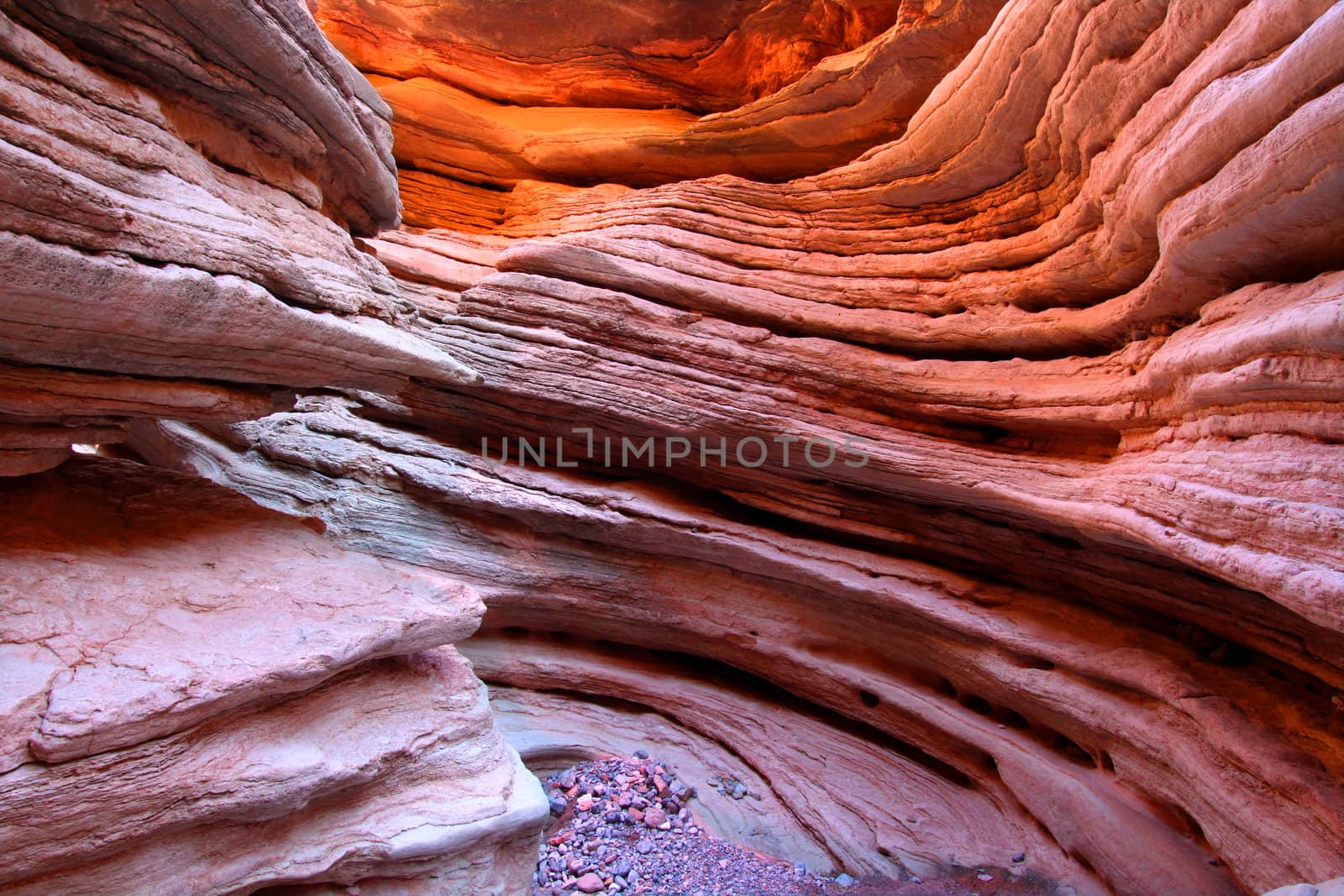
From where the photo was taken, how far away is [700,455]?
17.6 ft

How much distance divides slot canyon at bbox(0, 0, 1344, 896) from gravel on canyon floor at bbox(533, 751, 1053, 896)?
7 centimetres

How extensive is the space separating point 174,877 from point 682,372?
397 cm

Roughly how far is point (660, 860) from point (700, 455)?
2.70 m

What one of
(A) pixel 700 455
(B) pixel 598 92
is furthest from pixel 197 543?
(B) pixel 598 92

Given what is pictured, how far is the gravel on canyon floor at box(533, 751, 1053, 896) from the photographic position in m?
3.82

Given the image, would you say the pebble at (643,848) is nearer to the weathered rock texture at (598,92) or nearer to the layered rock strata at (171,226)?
the layered rock strata at (171,226)

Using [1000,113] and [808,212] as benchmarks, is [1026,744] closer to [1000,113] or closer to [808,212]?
[1000,113]

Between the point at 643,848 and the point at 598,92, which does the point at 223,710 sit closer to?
the point at 643,848

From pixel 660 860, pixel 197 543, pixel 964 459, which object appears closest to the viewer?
pixel 197 543

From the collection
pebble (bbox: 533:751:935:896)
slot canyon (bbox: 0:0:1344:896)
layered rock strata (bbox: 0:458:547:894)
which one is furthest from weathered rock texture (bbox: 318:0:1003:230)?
pebble (bbox: 533:751:935:896)

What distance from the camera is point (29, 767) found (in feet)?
7.07

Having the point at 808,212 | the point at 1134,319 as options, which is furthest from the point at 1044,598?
the point at 808,212

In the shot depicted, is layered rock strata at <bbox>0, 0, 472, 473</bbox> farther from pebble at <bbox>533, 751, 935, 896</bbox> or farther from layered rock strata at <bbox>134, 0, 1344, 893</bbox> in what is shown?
pebble at <bbox>533, 751, 935, 896</bbox>

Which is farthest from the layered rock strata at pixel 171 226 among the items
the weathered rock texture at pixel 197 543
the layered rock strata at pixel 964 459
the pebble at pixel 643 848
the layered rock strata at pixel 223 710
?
the pebble at pixel 643 848
